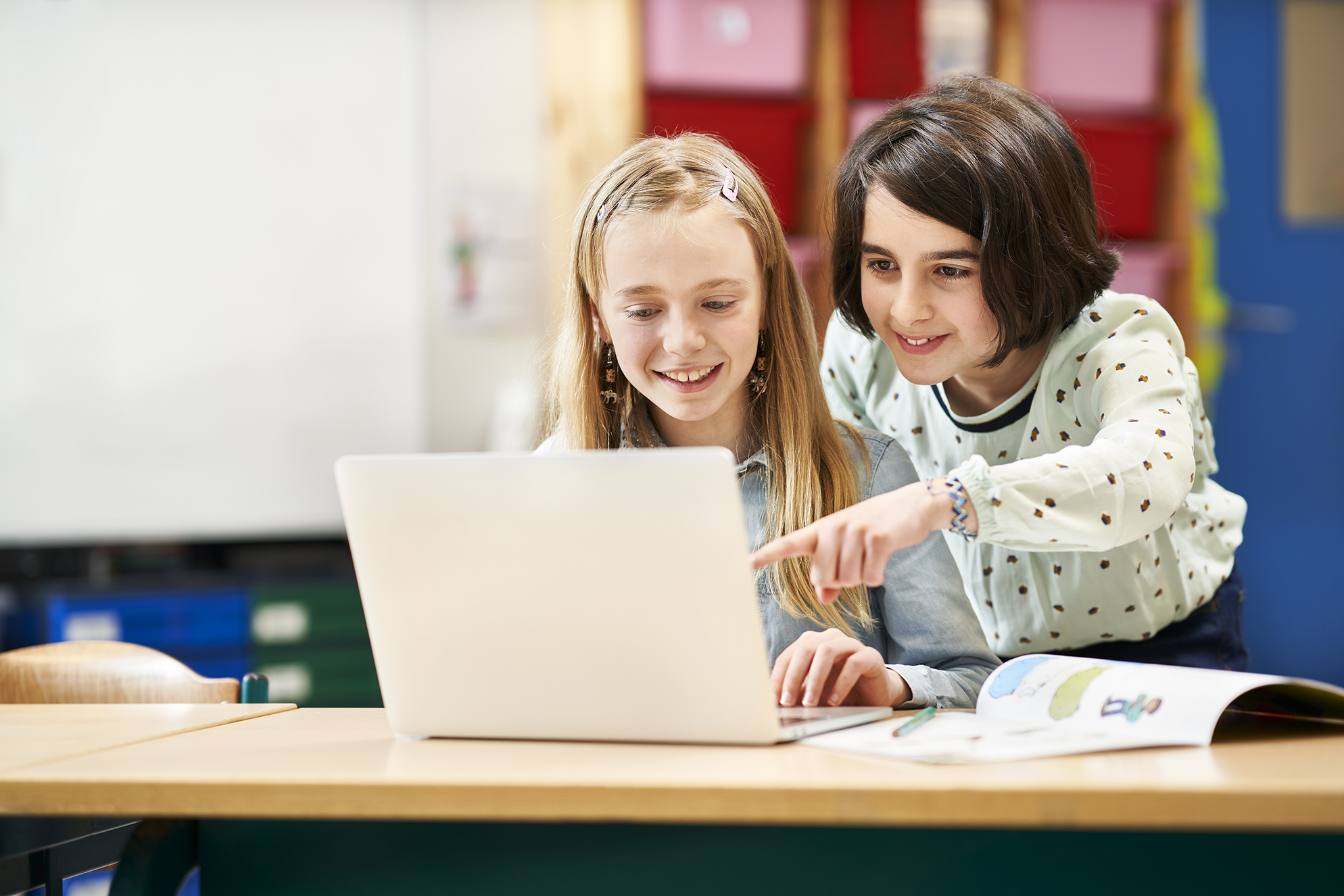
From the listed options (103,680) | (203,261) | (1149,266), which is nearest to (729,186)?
(103,680)

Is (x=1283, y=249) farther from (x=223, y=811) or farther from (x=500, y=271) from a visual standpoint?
(x=223, y=811)

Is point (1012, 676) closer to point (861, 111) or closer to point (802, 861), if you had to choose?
point (802, 861)

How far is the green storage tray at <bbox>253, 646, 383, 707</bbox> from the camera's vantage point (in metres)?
2.31

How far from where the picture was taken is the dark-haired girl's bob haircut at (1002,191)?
3.37 ft

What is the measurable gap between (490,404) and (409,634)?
2.18 m

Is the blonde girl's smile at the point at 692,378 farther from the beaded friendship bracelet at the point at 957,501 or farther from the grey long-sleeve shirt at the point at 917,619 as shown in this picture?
the beaded friendship bracelet at the point at 957,501

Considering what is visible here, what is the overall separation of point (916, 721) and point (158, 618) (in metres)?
1.95

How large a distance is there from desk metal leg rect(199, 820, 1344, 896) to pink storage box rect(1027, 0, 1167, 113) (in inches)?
101

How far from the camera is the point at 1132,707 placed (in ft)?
2.36

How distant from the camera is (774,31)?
2605mm

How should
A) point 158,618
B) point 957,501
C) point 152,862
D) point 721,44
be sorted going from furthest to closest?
point 721,44, point 158,618, point 957,501, point 152,862

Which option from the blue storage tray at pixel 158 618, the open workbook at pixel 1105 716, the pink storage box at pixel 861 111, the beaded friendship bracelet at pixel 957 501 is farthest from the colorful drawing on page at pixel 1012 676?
the pink storage box at pixel 861 111

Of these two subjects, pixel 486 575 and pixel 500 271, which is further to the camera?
pixel 500 271

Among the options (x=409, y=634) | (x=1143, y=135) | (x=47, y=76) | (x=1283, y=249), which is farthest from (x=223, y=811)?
(x=1283, y=249)
